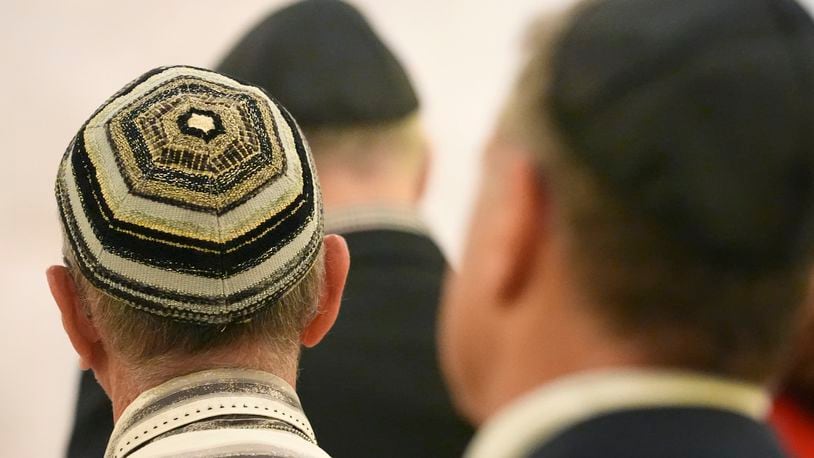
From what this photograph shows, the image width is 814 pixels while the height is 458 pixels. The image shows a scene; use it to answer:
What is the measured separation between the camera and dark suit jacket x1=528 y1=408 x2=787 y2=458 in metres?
0.29

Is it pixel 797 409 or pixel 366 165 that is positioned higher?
pixel 797 409

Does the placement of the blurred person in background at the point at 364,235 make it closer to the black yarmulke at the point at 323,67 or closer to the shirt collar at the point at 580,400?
the black yarmulke at the point at 323,67

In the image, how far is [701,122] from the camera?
277 millimetres

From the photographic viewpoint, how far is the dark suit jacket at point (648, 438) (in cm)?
29

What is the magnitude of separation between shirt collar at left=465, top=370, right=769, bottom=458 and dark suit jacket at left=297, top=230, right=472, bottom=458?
1.82 feet

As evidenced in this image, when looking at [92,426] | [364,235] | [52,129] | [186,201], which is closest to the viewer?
[186,201]

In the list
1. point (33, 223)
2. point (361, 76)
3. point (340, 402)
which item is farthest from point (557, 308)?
point (33, 223)

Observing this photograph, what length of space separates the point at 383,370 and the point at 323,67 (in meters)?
0.38

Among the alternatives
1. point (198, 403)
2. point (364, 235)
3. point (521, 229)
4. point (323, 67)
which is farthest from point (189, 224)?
point (323, 67)

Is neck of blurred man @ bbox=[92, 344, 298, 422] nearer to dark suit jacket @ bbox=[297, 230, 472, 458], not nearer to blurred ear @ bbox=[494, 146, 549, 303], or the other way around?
dark suit jacket @ bbox=[297, 230, 472, 458]

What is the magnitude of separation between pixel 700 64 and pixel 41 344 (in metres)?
1.58

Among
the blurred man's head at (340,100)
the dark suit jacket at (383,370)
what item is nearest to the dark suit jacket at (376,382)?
the dark suit jacket at (383,370)

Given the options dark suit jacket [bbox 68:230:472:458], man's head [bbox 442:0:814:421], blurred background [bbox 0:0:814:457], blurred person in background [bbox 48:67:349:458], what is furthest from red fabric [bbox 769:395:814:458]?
blurred background [bbox 0:0:814:457]

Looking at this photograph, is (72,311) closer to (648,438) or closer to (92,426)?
(92,426)
